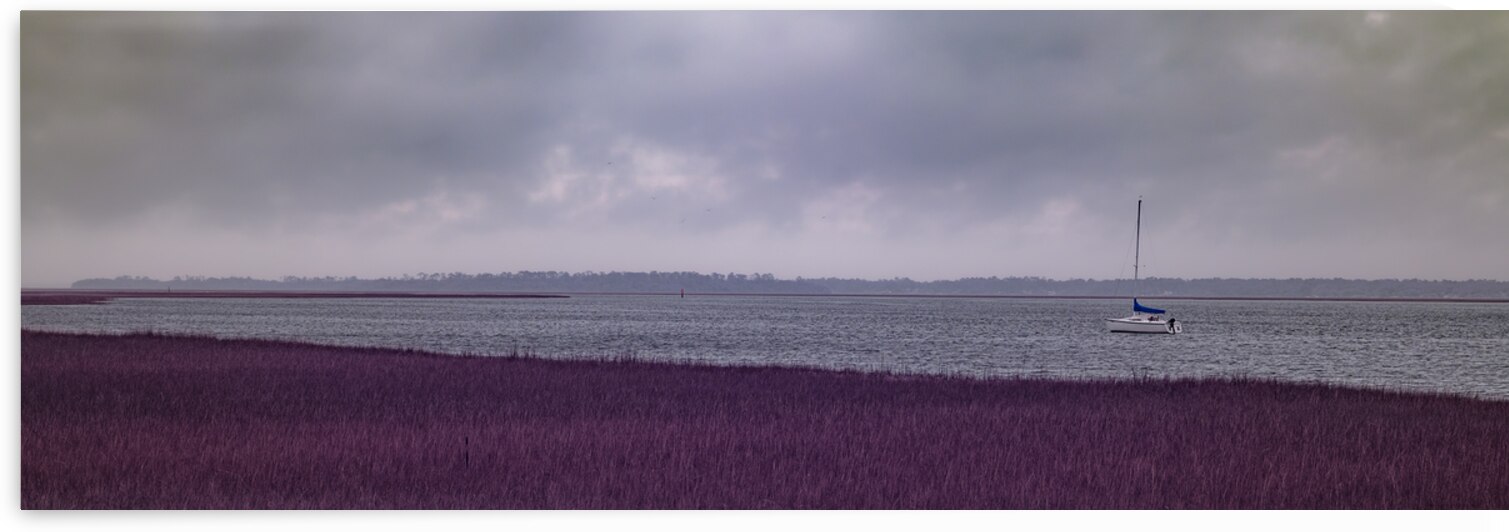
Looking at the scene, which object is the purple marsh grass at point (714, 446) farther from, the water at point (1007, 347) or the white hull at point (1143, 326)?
the white hull at point (1143, 326)

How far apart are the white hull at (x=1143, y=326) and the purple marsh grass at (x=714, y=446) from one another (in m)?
35.8

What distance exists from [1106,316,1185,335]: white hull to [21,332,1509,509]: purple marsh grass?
35843mm

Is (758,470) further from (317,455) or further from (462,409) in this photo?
(462,409)

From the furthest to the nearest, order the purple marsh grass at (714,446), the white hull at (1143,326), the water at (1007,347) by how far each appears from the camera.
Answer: the white hull at (1143,326) → the water at (1007,347) → the purple marsh grass at (714,446)

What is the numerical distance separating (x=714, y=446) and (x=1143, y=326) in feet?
149

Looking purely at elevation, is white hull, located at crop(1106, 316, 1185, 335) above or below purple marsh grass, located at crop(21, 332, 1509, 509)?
below

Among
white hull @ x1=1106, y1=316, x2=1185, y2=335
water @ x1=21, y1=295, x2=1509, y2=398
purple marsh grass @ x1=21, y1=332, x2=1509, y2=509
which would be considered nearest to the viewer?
purple marsh grass @ x1=21, y1=332, x2=1509, y2=509

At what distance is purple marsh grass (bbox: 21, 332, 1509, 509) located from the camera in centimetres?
854

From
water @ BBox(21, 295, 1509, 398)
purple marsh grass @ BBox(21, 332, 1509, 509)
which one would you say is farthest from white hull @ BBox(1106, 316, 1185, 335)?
purple marsh grass @ BBox(21, 332, 1509, 509)

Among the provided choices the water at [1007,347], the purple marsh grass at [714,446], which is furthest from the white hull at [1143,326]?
the purple marsh grass at [714,446]

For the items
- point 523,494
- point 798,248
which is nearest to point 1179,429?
point 798,248

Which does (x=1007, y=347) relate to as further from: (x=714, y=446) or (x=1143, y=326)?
(x=714, y=446)

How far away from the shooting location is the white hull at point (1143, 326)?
166ft

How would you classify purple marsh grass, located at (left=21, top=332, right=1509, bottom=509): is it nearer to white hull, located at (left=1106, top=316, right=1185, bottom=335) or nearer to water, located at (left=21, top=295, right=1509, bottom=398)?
water, located at (left=21, top=295, right=1509, bottom=398)
